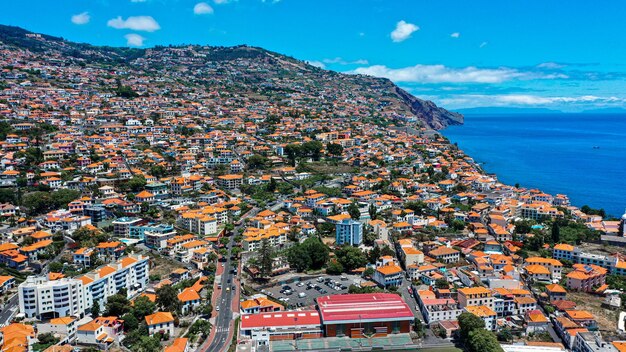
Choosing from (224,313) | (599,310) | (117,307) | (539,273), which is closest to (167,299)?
(117,307)

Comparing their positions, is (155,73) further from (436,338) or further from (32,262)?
(436,338)

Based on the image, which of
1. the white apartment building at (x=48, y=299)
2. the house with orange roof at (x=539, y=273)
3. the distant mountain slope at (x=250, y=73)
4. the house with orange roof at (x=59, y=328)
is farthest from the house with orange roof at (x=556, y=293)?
the distant mountain slope at (x=250, y=73)

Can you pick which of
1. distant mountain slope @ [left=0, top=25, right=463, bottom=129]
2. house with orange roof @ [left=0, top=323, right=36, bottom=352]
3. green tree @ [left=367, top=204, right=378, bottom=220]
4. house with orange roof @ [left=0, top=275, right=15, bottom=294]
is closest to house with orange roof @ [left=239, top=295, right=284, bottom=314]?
house with orange roof @ [left=0, top=323, right=36, bottom=352]

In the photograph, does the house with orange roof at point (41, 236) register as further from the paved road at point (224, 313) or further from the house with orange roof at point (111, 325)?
the paved road at point (224, 313)

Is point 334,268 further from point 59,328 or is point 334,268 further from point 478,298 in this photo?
point 59,328

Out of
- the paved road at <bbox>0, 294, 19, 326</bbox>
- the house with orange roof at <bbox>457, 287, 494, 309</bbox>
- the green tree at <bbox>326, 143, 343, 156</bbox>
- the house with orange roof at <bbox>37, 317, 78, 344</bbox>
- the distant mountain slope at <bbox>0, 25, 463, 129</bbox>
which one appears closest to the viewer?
the house with orange roof at <bbox>37, 317, 78, 344</bbox>

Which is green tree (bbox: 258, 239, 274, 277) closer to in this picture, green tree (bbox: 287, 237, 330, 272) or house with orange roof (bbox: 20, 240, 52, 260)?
green tree (bbox: 287, 237, 330, 272)

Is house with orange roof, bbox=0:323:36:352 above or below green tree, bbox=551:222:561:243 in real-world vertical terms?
below
